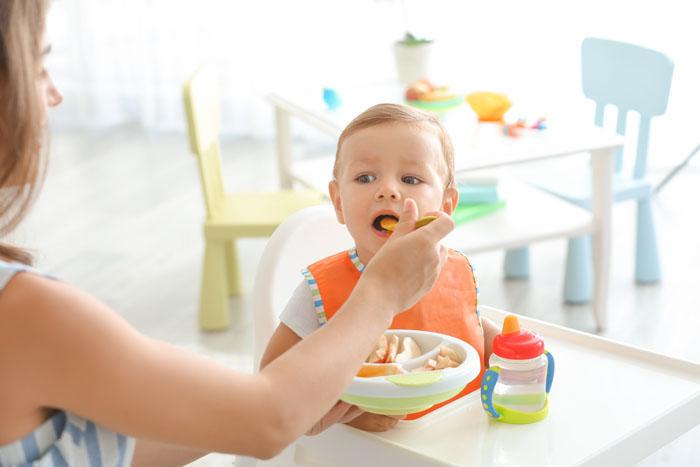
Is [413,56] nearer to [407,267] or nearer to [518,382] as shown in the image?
[518,382]

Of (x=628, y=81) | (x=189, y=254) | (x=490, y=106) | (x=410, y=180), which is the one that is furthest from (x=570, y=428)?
(x=189, y=254)

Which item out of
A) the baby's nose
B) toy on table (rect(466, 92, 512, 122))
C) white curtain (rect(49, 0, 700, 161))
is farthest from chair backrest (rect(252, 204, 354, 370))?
white curtain (rect(49, 0, 700, 161))

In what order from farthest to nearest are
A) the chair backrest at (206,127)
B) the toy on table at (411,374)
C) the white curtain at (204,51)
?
1. the white curtain at (204,51)
2. the chair backrest at (206,127)
3. the toy on table at (411,374)

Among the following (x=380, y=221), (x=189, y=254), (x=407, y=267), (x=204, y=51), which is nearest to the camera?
(x=407, y=267)

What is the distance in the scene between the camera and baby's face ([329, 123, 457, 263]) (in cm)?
139

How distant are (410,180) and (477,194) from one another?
129 centimetres

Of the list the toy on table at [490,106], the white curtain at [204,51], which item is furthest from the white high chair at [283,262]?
the white curtain at [204,51]

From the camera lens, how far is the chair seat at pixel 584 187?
2.85m

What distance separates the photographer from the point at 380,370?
1.20 metres

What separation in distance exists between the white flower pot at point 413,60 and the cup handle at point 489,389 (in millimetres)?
1790

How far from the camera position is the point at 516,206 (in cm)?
274

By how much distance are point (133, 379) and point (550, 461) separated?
480mm

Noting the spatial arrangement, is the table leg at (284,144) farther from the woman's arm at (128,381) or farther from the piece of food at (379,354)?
the woman's arm at (128,381)

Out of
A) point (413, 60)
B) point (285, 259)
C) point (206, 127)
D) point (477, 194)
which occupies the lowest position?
point (477, 194)
